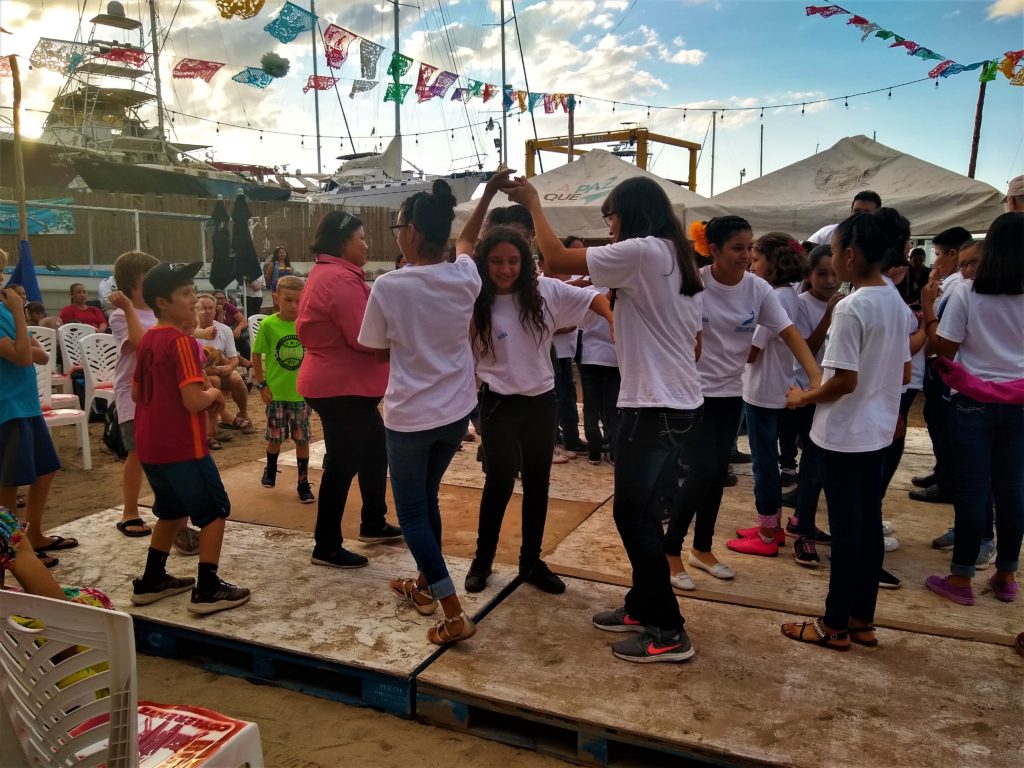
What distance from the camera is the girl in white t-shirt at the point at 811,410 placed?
378 cm

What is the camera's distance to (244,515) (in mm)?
4629

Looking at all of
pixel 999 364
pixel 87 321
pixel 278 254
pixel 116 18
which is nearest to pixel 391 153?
pixel 116 18

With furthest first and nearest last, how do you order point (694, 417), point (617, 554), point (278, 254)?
point (278, 254) < point (617, 554) < point (694, 417)

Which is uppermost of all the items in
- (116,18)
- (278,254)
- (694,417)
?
(116,18)

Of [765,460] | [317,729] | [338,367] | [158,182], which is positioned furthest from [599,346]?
[158,182]

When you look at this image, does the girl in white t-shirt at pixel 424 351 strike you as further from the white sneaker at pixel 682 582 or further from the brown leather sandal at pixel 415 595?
the white sneaker at pixel 682 582

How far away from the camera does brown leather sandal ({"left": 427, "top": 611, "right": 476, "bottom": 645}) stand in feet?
9.24

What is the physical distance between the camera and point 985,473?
10.7 ft

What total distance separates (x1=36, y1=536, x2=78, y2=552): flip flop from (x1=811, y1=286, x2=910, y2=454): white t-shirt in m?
4.09

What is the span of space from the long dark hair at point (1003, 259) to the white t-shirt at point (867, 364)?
30.8 inches

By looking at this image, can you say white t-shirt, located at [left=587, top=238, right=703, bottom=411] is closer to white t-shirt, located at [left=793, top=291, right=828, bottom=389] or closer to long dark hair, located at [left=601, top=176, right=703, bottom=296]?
long dark hair, located at [left=601, top=176, right=703, bottom=296]

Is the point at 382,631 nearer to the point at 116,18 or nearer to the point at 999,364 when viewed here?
the point at 999,364

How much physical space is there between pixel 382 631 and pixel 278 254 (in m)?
10.7

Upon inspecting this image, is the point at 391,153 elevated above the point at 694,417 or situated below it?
above
